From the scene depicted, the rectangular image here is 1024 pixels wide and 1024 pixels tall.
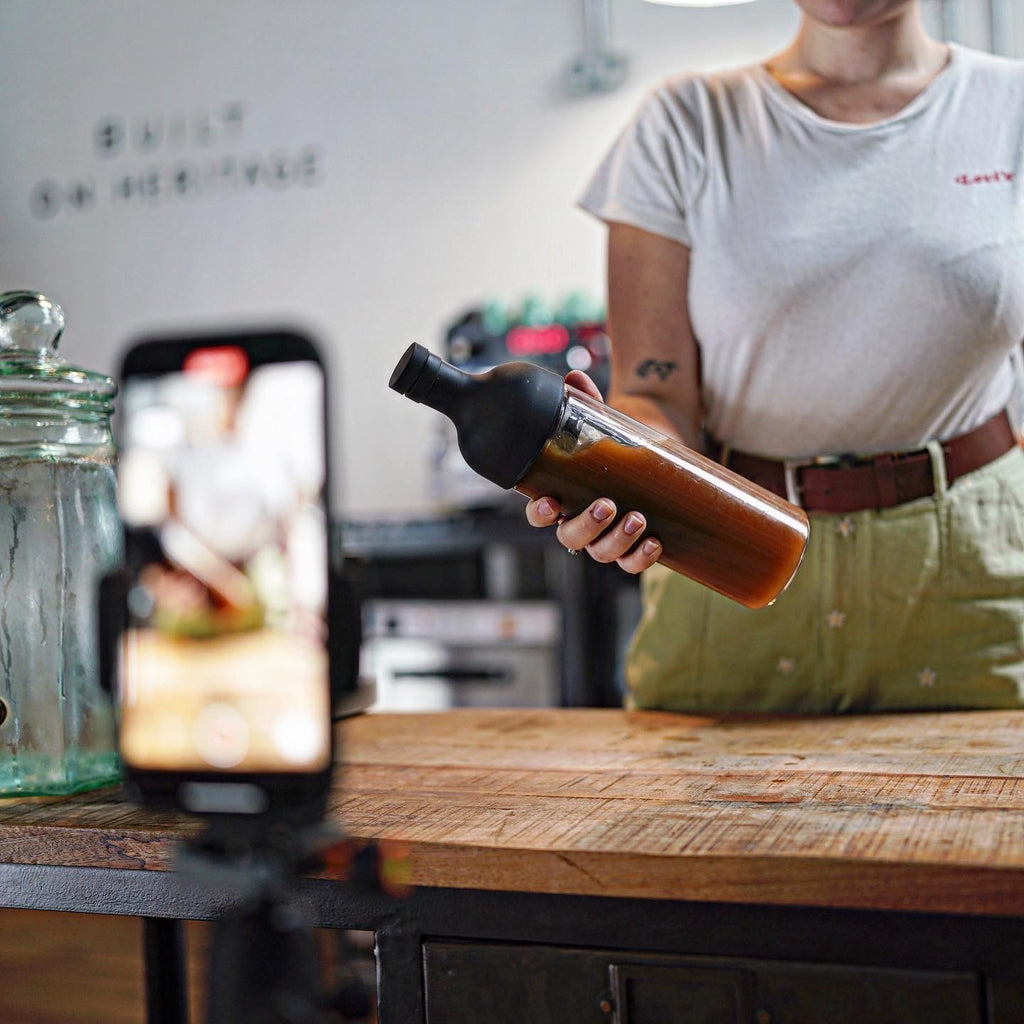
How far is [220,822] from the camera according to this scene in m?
0.55

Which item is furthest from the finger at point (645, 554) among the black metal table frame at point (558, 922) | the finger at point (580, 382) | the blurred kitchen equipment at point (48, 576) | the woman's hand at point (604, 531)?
the blurred kitchen equipment at point (48, 576)

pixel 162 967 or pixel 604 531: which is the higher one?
pixel 604 531

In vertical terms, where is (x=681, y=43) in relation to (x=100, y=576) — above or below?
above

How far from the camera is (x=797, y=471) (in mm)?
1158

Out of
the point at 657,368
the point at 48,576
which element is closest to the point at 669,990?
the point at 48,576

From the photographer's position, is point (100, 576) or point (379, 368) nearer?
point (100, 576)

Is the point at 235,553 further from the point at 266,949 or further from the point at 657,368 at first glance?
the point at 657,368

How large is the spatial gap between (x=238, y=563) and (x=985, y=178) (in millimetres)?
943

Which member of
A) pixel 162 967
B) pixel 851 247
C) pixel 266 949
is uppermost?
pixel 851 247

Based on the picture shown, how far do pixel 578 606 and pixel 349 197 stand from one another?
5.57ft

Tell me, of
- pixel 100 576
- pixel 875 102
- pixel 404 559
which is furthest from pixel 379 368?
pixel 100 576

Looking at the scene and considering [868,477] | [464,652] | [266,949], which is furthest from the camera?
[464,652]

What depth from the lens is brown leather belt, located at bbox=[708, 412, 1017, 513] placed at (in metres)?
1.14

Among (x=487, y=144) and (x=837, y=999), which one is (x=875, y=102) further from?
(x=487, y=144)
